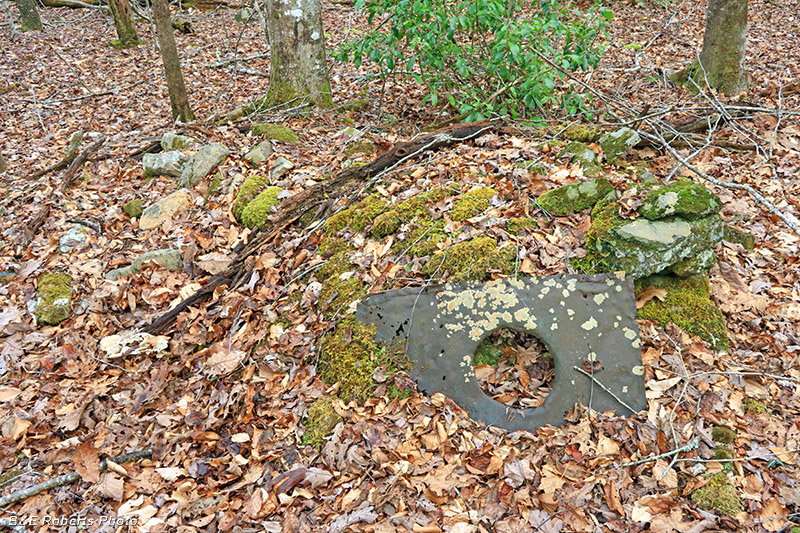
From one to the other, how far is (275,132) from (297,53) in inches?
57.7

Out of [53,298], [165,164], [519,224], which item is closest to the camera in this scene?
[519,224]

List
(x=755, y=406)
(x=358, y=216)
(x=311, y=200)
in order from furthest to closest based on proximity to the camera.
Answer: (x=311, y=200)
(x=358, y=216)
(x=755, y=406)

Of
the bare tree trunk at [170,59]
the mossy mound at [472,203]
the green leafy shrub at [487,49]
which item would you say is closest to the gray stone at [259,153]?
the green leafy shrub at [487,49]

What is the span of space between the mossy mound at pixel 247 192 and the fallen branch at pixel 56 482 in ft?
8.09

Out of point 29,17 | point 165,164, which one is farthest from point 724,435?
point 29,17

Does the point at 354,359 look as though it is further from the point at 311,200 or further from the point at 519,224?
the point at 311,200

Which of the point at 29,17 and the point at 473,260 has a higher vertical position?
the point at 29,17

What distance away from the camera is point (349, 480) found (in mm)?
2740

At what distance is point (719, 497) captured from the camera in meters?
2.45

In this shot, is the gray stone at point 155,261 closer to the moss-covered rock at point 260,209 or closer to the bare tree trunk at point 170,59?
the moss-covered rock at point 260,209

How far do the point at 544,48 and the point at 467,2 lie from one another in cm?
100

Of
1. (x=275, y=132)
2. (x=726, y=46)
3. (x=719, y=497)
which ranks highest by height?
(x=726, y=46)

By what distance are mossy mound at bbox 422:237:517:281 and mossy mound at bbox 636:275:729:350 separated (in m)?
0.89

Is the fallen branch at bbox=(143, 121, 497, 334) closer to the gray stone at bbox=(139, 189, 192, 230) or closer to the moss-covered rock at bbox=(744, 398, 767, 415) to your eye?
the gray stone at bbox=(139, 189, 192, 230)
